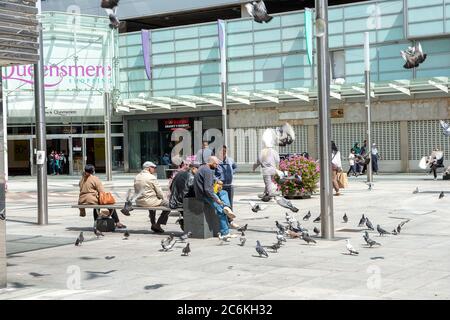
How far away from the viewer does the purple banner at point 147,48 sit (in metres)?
46.1

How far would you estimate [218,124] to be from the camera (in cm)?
4459

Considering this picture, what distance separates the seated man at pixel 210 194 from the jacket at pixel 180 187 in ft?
1.55

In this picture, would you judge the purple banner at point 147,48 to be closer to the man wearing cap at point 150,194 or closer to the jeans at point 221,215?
the man wearing cap at point 150,194

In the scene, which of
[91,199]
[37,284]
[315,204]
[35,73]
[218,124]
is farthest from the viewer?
[218,124]

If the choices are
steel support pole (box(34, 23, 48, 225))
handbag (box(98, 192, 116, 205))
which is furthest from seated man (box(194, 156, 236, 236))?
steel support pole (box(34, 23, 48, 225))

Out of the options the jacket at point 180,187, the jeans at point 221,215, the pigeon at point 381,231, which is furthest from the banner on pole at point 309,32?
the pigeon at point 381,231

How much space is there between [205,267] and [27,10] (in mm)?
3839

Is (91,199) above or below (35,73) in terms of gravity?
below

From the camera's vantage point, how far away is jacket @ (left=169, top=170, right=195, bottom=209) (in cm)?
1296

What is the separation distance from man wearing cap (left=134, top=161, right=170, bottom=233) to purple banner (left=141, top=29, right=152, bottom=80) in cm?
3345

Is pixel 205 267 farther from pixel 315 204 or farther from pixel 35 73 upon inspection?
pixel 315 204

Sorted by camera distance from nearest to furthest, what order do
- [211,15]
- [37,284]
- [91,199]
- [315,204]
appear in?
[37,284] < [91,199] < [315,204] < [211,15]

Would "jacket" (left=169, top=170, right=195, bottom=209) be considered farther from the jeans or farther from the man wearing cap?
the jeans
